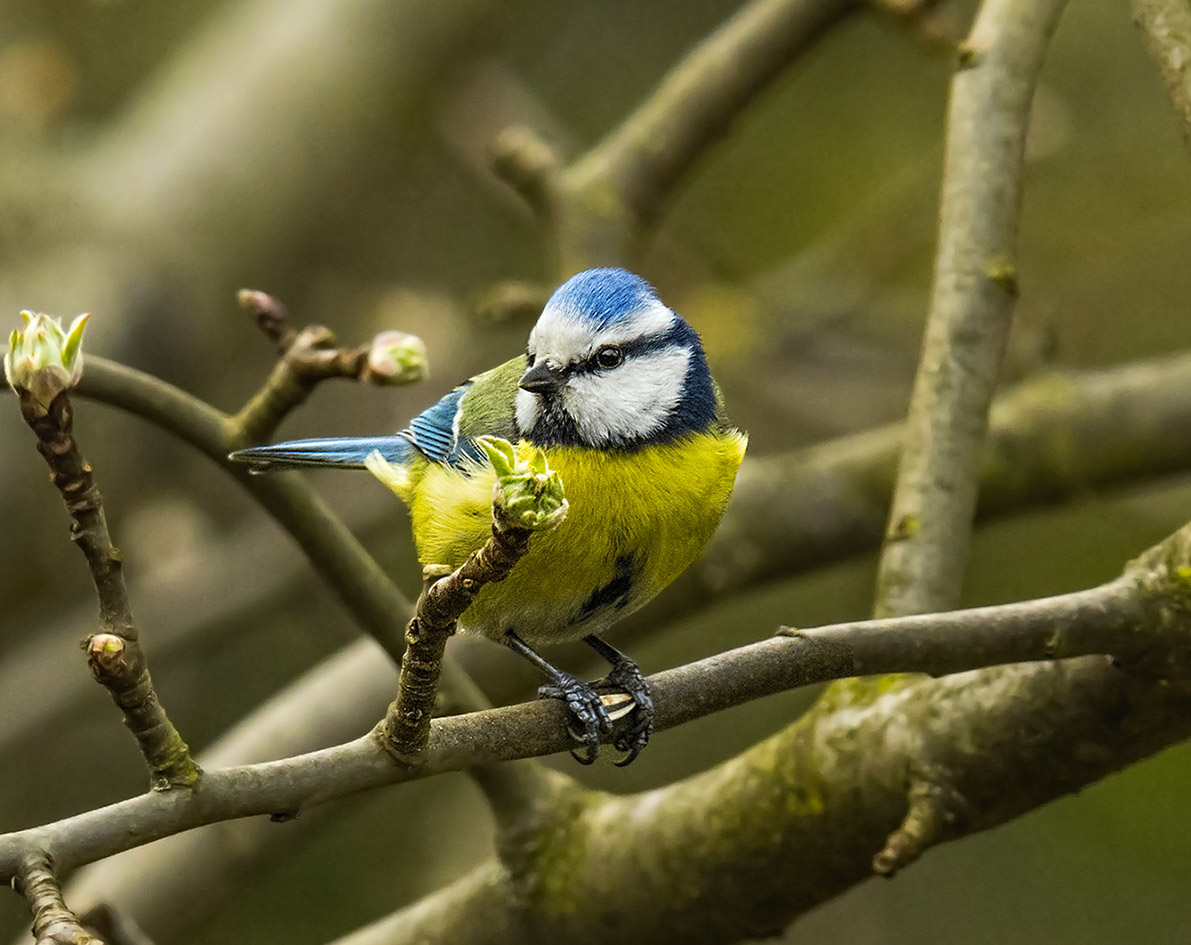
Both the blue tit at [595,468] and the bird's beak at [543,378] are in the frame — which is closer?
the blue tit at [595,468]

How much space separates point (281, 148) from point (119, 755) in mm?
1801

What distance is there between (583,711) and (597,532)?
1.04ft

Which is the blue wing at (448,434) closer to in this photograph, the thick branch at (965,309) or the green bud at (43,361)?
the thick branch at (965,309)

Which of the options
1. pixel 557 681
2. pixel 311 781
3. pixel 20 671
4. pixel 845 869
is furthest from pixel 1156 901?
pixel 311 781

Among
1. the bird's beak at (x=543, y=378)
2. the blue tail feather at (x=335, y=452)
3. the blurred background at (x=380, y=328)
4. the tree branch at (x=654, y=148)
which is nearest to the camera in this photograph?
the blue tail feather at (x=335, y=452)

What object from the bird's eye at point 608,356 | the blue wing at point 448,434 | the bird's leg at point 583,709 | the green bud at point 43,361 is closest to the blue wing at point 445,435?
the blue wing at point 448,434

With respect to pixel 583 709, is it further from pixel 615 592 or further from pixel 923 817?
pixel 923 817

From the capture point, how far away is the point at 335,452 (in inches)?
104

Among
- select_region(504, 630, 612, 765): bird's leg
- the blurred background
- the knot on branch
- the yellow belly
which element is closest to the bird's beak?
the yellow belly

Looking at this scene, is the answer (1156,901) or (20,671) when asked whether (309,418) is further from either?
(1156,901)

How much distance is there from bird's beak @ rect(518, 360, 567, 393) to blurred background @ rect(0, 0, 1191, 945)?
1107 mm

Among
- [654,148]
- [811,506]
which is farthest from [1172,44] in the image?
[654,148]

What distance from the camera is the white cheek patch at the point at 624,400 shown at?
2303 mm

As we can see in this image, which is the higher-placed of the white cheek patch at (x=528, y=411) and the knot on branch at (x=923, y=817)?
the white cheek patch at (x=528, y=411)
